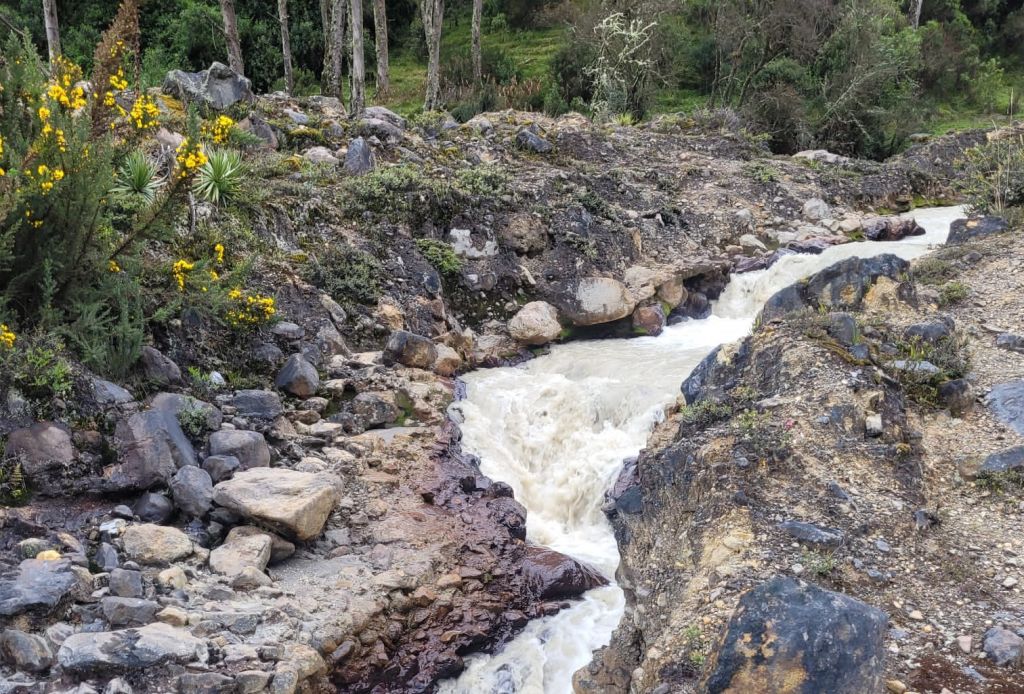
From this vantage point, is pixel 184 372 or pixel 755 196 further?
pixel 755 196

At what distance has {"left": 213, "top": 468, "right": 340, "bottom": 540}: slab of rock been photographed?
5.98m

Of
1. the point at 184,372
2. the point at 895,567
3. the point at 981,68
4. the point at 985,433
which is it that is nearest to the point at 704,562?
the point at 895,567

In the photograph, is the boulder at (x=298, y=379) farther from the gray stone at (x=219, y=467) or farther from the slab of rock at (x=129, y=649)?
the slab of rock at (x=129, y=649)

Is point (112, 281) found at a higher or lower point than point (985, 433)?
higher

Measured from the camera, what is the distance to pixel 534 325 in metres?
10.9

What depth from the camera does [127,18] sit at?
6.35 metres

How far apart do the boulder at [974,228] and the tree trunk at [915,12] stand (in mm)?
17659

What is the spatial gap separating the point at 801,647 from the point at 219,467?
15.2 feet

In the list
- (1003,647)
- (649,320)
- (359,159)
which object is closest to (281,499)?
(1003,647)

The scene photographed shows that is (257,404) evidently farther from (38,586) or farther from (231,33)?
(231,33)

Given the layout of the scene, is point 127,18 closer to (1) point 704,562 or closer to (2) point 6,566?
(2) point 6,566

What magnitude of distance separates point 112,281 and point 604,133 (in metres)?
11.7

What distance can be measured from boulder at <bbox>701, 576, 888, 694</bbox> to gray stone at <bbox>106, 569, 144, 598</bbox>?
356 cm

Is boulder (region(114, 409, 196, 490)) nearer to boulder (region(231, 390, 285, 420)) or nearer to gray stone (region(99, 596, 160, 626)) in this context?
boulder (region(231, 390, 285, 420))
